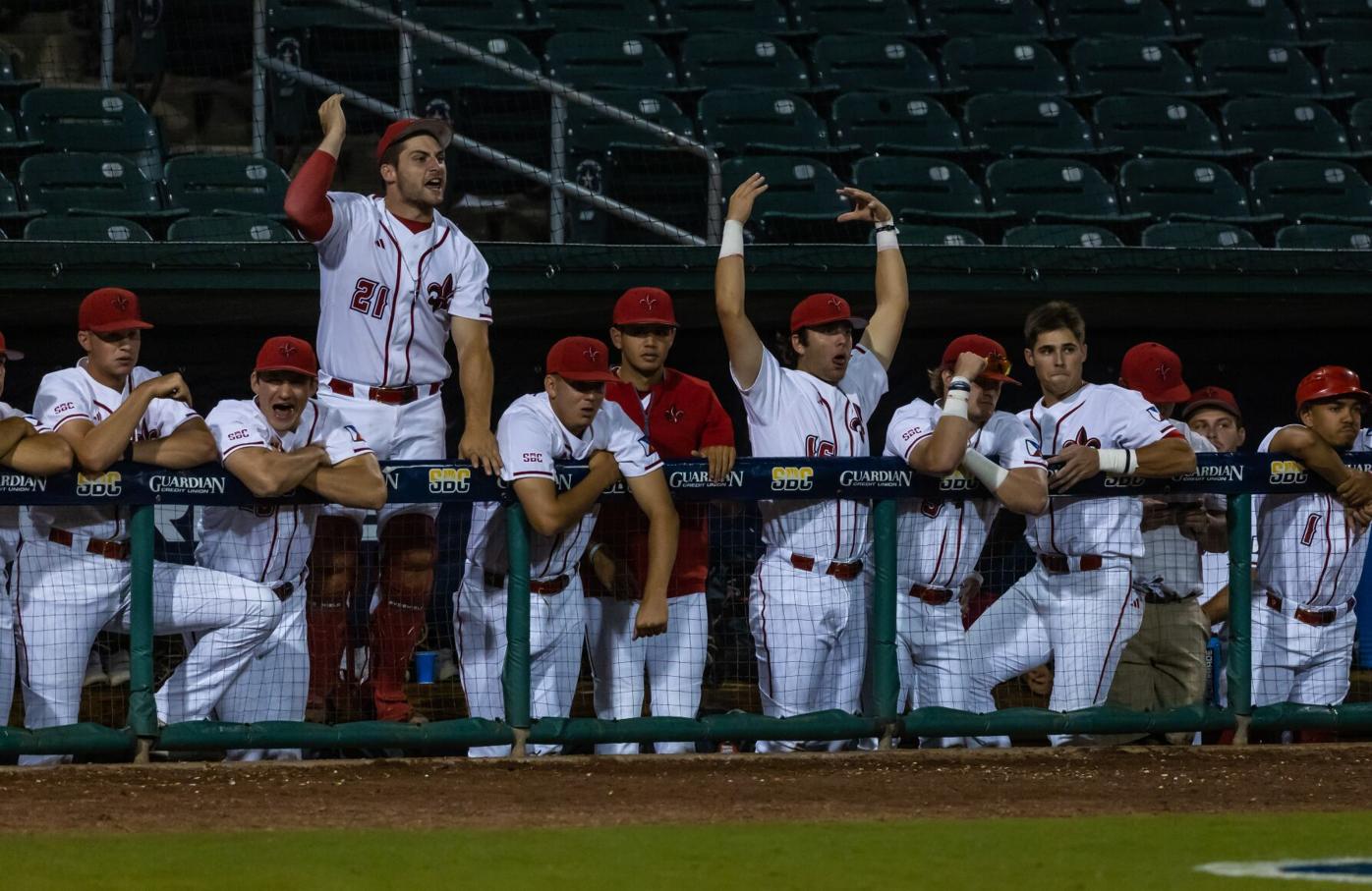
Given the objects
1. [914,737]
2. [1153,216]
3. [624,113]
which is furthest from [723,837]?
[1153,216]

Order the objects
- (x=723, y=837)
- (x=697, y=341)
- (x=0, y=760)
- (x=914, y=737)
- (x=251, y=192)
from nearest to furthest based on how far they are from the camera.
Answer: (x=723, y=837), (x=0, y=760), (x=914, y=737), (x=251, y=192), (x=697, y=341)

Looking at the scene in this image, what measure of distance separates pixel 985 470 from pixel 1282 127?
18.0 feet

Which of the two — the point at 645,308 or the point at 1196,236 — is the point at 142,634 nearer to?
the point at 645,308

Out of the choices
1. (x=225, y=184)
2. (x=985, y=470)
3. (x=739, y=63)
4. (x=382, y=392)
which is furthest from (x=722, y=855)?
(x=739, y=63)

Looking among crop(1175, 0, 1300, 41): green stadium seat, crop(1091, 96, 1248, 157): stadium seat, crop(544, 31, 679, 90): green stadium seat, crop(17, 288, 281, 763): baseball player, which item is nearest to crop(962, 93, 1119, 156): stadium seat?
crop(1091, 96, 1248, 157): stadium seat

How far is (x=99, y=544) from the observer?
4793mm

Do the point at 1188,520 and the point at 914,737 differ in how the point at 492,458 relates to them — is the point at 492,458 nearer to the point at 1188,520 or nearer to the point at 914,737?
the point at 914,737

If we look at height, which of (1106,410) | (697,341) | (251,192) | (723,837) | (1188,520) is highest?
(251,192)

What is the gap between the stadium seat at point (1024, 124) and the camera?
9.18m

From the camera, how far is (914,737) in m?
5.27

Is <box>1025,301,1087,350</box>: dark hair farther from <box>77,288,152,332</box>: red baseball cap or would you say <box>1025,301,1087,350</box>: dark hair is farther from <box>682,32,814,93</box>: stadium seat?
<box>682,32,814,93</box>: stadium seat

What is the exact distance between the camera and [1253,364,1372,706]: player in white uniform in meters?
5.35

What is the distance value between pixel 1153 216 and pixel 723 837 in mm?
5456

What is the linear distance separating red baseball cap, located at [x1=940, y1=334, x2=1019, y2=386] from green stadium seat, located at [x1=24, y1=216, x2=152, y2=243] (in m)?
3.36
